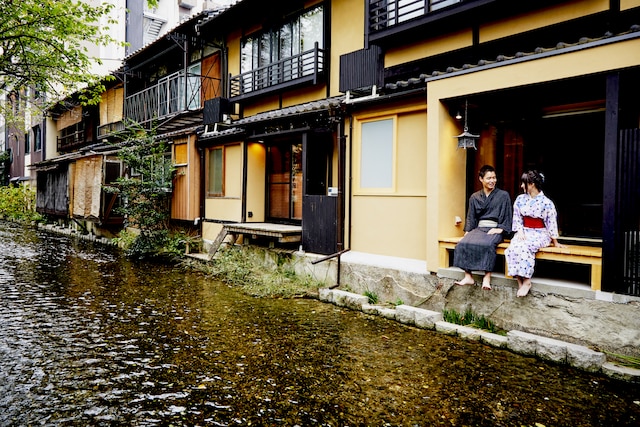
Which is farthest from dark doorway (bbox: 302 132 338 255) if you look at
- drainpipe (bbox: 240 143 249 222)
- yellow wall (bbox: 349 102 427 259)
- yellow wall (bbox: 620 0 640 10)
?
yellow wall (bbox: 620 0 640 10)

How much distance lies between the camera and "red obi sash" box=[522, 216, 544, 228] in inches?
259

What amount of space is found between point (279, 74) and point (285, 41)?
1.07 meters

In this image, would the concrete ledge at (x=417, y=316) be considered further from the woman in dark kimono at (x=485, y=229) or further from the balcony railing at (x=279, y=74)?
the balcony railing at (x=279, y=74)

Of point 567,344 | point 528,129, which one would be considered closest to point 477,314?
point 567,344

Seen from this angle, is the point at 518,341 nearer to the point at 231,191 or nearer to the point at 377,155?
the point at 377,155

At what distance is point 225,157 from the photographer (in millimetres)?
14391

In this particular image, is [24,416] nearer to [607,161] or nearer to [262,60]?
[607,161]

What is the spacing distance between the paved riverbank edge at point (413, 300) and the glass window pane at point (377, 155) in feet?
5.60

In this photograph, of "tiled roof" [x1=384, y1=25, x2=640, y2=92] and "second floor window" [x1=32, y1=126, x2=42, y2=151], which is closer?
"tiled roof" [x1=384, y1=25, x2=640, y2=92]

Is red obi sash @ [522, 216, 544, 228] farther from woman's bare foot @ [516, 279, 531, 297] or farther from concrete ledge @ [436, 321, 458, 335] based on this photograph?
concrete ledge @ [436, 321, 458, 335]

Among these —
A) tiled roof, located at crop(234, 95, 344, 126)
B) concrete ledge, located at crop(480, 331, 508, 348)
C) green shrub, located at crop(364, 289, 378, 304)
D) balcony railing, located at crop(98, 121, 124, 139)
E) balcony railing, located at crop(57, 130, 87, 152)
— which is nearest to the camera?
concrete ledge, located at crop(480, 331, 508, 348)

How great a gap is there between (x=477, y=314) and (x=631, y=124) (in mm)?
3823

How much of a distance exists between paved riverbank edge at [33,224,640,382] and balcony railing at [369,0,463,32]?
513 centimetres

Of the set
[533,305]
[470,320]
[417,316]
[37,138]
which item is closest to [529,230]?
[533,305]
